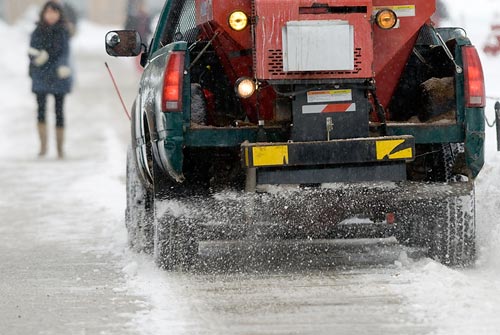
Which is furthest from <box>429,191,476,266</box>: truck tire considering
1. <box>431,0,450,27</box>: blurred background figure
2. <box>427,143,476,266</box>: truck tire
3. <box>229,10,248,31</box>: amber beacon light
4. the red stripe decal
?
<box>229,10,248,31</box>: amber beacon light

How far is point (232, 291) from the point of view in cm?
637

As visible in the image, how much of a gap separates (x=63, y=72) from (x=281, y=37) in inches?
410

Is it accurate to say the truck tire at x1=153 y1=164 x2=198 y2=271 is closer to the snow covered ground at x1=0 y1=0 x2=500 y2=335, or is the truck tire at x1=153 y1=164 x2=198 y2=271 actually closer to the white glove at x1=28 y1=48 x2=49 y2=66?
the snow covered ground at x1=0 y1=0 x2=500 y2=335

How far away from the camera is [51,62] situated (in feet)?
55.0

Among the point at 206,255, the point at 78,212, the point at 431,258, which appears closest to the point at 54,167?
the point at 78,212

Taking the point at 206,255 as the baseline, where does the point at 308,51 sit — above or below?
above

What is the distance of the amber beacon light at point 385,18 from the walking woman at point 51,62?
1024 cm

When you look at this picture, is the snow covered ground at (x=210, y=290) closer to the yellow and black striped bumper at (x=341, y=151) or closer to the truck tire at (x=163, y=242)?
the truck tire at (x=163, y=242)

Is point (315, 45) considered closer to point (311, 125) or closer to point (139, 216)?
point (311, 125)

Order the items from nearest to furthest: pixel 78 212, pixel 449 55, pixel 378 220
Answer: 1. pixel 449 55
2. pixel 378 220
3. pixel 78 212

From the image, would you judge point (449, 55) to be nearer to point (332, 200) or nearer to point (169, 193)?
point (332, 200)

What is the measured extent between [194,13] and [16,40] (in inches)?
1386

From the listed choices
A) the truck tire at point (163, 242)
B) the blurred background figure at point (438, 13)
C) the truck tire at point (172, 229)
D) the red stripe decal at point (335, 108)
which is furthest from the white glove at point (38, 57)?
the red stripe decal at point (335, 108)

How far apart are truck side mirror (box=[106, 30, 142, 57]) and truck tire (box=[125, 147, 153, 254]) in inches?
30.4
